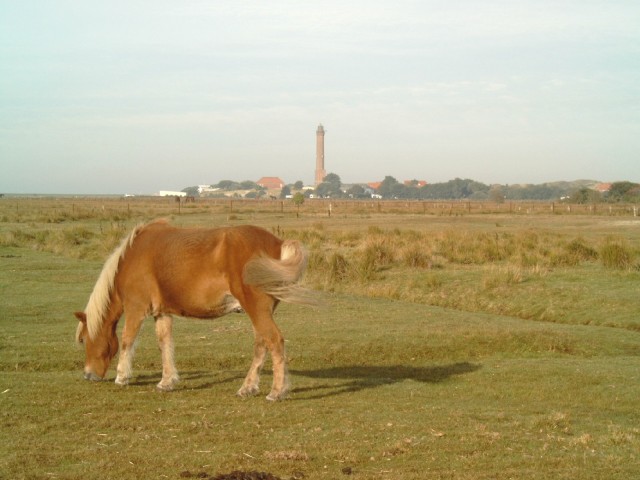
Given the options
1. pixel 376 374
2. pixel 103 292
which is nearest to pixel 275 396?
pixel 103 292

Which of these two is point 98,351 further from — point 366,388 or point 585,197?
point 585,197

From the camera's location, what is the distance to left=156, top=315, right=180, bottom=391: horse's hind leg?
985 cm

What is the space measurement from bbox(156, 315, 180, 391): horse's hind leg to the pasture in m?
0.19

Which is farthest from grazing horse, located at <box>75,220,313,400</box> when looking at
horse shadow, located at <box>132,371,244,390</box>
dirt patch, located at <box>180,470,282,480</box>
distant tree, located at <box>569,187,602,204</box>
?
distant tree, located at <box>569,187,602,204</box>

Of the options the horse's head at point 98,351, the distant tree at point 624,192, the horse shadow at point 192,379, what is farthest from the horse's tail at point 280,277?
the distant tree at point 624,192

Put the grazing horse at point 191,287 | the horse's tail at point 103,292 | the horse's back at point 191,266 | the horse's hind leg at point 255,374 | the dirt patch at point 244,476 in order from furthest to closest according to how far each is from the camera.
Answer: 1. the horse's tail at point 103,292
2. the horse's hind leg at point 255,374
3. the horse's back at point 191,266
4. the grazing horse at point 191,287
5. the dirt patch at point 244,476

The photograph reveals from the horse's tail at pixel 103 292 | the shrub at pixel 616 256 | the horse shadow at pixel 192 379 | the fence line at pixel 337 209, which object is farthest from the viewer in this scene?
the fence line at pixel 337 209

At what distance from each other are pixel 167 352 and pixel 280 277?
203cm

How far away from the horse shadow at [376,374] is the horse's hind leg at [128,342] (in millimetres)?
2287

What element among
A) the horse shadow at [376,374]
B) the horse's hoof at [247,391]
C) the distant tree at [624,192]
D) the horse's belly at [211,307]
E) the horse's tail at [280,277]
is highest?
the distant tree at [624,192]

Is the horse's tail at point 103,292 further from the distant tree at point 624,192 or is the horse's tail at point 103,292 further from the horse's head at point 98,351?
the distant tree at point 624,192

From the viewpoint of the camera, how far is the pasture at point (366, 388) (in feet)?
23.0

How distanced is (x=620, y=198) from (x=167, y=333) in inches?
4149

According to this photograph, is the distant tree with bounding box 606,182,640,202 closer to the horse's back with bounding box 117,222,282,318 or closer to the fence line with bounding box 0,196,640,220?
the fence line with bounding box 0,196,640,220
